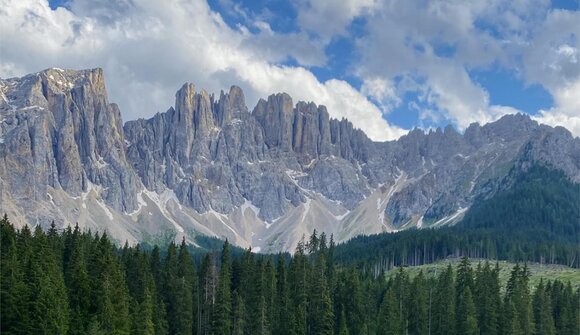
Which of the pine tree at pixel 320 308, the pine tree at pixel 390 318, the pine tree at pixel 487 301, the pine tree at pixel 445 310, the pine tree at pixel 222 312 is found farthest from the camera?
the pine tree at pixel 445 310

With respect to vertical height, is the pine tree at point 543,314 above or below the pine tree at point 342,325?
above

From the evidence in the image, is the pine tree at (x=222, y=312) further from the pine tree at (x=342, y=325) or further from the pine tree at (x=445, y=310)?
the pine tree at (x=445, y=310)

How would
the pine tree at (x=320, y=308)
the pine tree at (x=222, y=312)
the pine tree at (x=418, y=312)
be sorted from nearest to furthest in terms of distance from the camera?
the pine tree at (x=222, y=312) < the pine tree at (x=320, y=308) < the pine tree at (x=418, y=312)

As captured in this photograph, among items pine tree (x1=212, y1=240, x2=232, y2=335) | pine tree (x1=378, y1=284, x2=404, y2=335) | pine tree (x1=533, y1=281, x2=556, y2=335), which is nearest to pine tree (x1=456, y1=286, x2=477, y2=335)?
pine tree (x1=378, y1=284, x2=404, y2=335)

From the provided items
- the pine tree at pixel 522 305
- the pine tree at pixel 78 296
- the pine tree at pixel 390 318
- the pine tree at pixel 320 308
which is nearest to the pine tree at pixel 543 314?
the pine tree at pixel 522 305

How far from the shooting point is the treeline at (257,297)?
8338 centimetres

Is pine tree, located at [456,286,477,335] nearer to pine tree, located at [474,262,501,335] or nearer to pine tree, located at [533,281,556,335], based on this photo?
pine tree, located at [474,262,501,335]

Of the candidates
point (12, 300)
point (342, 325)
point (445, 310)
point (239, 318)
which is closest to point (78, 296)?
point (12, 300)

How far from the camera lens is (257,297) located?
11219cm

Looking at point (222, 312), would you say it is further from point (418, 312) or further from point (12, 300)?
point (12, 300)

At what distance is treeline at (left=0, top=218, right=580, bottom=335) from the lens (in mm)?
83375

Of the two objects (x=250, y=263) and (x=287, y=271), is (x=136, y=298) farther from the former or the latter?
(x=287, y=271)

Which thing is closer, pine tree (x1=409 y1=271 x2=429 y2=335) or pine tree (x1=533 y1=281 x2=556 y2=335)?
pine tree (x1=533 y1=281 x2=556 y2=335)

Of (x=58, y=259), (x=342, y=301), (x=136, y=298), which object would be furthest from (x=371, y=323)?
(x=58, y=259)
